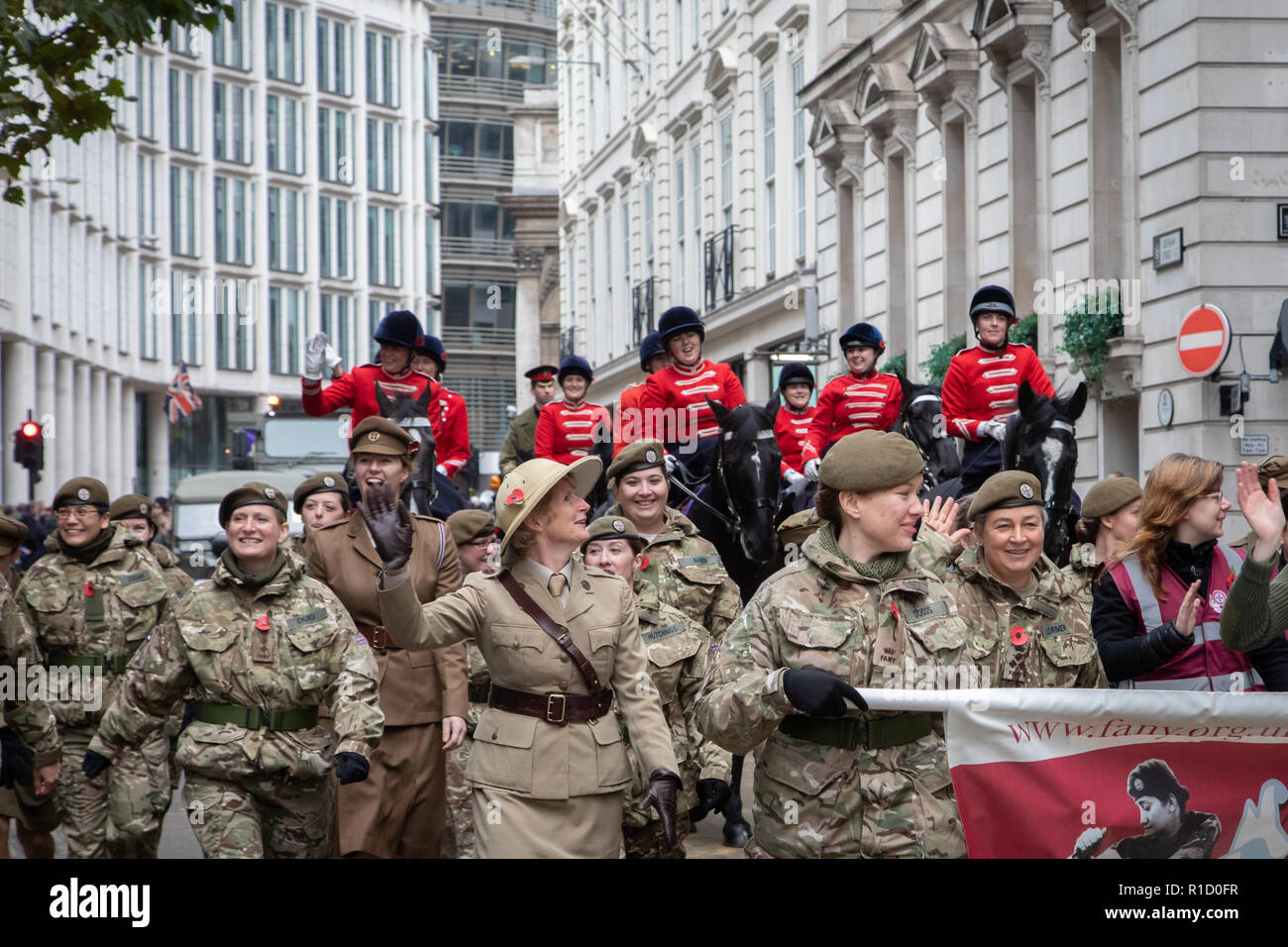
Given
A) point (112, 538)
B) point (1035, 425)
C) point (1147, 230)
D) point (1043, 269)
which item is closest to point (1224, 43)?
point (1147, 230)

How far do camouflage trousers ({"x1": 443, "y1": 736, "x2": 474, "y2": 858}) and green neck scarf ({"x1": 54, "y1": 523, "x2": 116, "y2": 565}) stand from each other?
2.54 m

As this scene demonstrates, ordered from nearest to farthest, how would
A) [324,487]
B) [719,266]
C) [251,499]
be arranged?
[251,499] → [324,487] → [719,266]

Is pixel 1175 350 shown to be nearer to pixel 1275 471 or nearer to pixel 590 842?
pixel 1275 471

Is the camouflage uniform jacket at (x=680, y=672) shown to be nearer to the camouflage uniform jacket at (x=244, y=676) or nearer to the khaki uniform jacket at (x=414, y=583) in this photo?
the khaki uniform jacket at (x=414, y=583)

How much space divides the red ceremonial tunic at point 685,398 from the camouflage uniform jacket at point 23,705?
474cm

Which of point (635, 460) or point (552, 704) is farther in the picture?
point (635, 460)

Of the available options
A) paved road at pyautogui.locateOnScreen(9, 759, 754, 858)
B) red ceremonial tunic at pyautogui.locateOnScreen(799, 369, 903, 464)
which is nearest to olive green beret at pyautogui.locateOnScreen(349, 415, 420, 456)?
paved road at pyautogui.locateOnScreen(9, 759, 754, 858)

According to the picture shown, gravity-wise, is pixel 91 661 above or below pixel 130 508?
below

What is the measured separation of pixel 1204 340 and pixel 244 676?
38.1 feet

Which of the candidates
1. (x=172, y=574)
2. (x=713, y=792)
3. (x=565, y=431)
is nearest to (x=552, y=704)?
(x=713, y=792)

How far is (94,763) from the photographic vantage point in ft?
21.8

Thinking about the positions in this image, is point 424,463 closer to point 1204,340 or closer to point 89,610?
point 89,610

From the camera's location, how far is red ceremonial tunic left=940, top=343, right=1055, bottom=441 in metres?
10.9

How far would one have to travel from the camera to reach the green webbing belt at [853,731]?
5082mm
